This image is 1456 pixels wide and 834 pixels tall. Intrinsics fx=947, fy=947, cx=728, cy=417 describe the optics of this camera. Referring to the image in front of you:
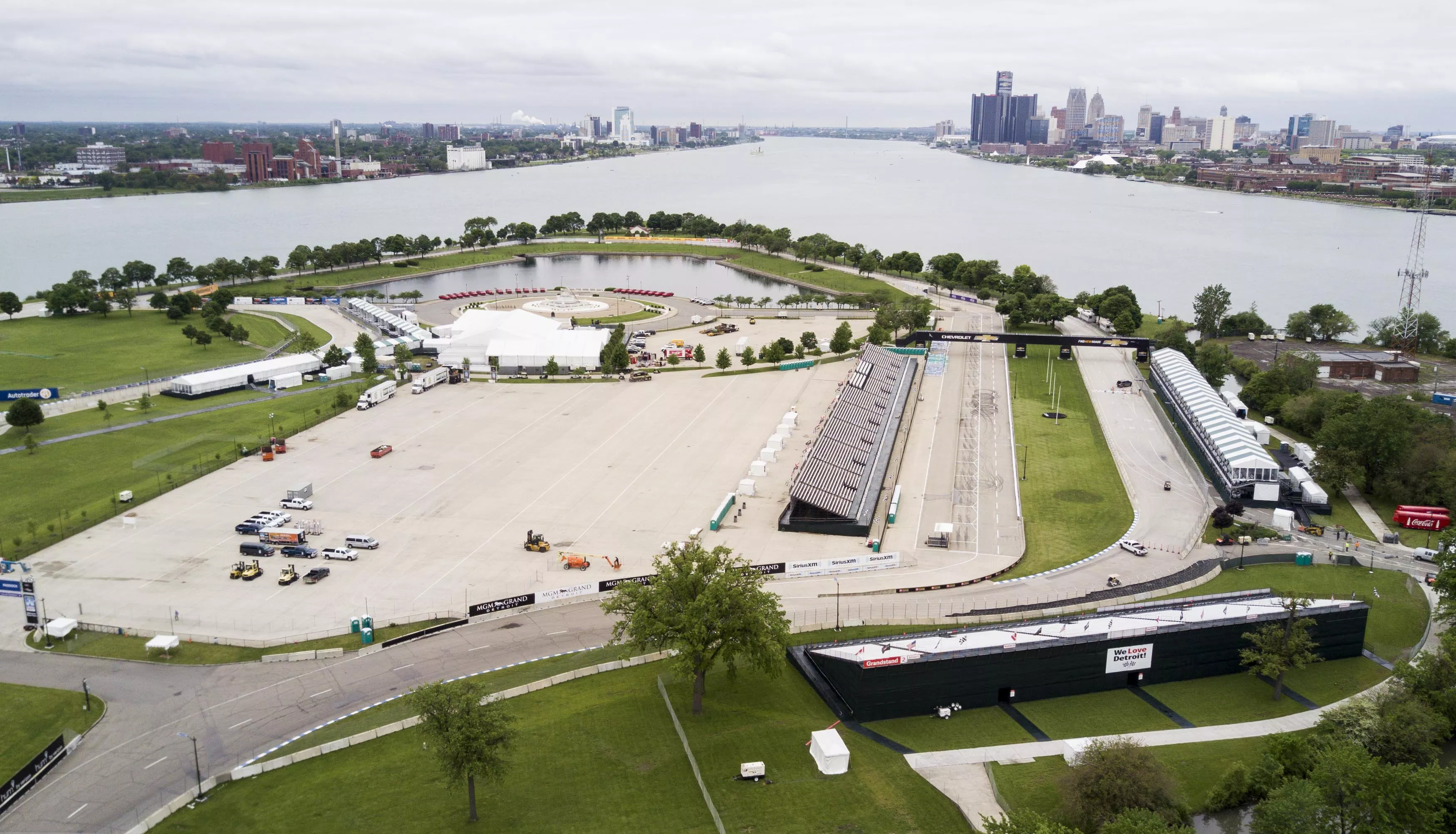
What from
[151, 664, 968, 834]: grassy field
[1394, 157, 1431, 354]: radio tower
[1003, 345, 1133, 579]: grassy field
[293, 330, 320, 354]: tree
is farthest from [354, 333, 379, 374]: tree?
[1394, 157, 1431, 354]: radio tower

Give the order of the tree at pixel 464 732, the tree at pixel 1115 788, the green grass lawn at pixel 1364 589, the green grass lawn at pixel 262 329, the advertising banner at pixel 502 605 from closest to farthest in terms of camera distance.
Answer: the tree at pixel 1115 788 → the tree at pixel 464 732 → the green grass lawn at pixel 1364 589 → the advertising banner at pixel 502 605 → the green grass lawn at pixel 262 329

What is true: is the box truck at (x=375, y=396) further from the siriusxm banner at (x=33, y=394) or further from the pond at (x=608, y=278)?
the pond at (x=608, y=278)

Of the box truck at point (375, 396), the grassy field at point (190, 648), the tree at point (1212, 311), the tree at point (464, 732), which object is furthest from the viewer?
the tree at point (1212, 311)

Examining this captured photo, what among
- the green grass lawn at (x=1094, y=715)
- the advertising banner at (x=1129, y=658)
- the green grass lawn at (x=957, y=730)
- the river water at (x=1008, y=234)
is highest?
the river water at (x=1008, y=234)

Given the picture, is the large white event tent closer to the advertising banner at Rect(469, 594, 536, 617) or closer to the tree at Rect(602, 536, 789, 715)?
the advertising banner at Rect(469, 594, 536, 617)

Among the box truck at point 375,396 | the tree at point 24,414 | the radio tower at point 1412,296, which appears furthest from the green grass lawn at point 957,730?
the radio tower at point 1412,296

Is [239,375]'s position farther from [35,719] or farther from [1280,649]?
[1280,649]
